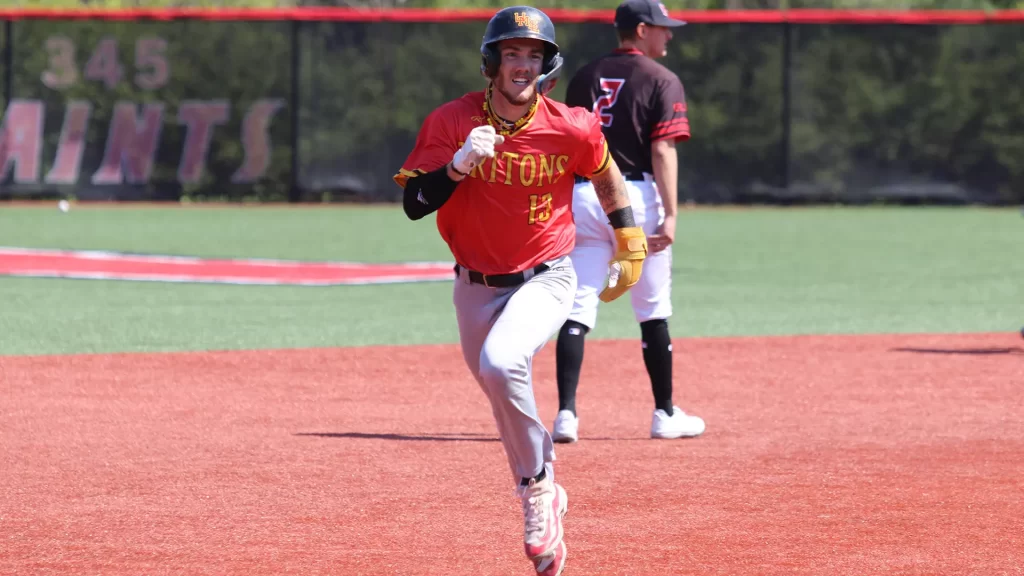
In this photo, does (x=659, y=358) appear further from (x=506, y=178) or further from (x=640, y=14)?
(x=506, y=178)

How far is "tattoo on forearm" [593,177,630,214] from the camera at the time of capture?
20.4 ft

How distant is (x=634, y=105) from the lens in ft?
26.7

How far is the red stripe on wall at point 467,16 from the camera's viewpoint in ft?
82.6

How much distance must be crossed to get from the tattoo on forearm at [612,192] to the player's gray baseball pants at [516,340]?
Result: 34 centimetres

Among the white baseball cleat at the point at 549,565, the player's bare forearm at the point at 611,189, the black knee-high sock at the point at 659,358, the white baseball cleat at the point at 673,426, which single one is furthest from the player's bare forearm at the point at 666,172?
the white baseball cleat at the point at 549,565

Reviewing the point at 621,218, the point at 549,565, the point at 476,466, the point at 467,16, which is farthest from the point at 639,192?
the point at 467,16

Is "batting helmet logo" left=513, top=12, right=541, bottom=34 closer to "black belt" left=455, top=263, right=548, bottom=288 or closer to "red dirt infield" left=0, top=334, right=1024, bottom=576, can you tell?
"black belt" left=455, top=263, right=548, bottom=288

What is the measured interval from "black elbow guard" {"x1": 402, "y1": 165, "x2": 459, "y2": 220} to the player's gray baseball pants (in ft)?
1.38

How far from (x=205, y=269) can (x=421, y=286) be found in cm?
263

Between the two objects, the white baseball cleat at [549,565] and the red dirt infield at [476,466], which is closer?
the white baseball cleat at [549,565]

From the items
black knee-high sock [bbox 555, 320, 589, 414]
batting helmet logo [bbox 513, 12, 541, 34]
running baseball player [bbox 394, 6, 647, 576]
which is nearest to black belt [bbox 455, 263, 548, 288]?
running baseball player [bbox 394, 6, 647, 576]

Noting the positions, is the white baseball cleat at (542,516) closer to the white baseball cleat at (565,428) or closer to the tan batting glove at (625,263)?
the tan batting glove at (625,263)

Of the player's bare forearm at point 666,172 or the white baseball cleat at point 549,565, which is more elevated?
the player's bare forearm at point 666,172

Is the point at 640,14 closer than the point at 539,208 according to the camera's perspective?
No
